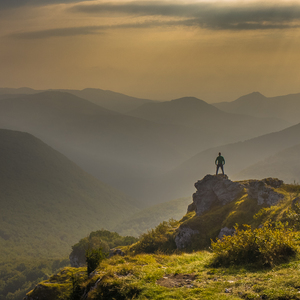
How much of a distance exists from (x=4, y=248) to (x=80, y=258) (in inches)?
6141

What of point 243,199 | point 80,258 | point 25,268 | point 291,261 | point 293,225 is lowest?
point 25,268

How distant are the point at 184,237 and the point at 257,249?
12228mm

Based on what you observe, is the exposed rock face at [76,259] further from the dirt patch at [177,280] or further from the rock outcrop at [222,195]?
the dirt patch at [177,280]

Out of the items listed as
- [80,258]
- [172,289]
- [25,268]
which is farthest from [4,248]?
[172,289]

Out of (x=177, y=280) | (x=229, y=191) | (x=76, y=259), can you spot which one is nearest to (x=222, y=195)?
(x=229, y=191)

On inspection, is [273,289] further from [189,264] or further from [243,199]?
[243,199]

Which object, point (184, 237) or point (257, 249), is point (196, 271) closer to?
point (257, 249)

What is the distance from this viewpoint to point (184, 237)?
2506 cm

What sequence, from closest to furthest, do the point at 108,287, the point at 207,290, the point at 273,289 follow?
1. the point at 273,289
2. the point at 207,290
3. the point at 108,287

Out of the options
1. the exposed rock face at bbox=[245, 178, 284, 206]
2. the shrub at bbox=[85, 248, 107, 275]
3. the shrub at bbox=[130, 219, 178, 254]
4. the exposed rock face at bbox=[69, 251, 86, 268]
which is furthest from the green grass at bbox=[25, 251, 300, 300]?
the exposed rock face at bbox=[69, 251, 86, 268]

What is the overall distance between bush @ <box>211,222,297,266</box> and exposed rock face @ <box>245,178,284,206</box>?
35.1 feet

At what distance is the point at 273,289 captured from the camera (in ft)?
31.7

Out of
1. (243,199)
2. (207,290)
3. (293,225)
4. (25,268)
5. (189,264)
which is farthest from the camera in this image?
(25,268)

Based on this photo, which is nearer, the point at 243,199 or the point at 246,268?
the point at 246,268
